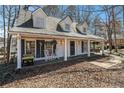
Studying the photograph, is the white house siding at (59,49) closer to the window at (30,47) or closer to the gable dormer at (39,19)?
the gable dormer at (39,19)

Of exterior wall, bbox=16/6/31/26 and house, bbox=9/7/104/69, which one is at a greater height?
exterior wall, bbox=16/6/31/26

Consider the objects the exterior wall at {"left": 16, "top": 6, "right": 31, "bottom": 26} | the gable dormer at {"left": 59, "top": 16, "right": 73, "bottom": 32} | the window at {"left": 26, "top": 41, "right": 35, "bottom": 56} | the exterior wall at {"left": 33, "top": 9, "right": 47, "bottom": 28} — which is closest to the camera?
the exterior wall at {"left": 16, "top": 6, "right": 31, "bottom": 26}

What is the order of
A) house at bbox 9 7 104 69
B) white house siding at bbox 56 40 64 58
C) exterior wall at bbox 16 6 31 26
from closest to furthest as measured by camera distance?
house at bbox 9 7 104 69, exterior wall at bbox 16 6 31 26, white house siding at bbox 56 40 64 58

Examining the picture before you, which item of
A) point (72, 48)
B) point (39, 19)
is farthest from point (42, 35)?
point (72, 48)

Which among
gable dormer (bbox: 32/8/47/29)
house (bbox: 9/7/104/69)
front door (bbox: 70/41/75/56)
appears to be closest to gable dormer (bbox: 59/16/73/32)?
house (bbox: 9/7/104/69)

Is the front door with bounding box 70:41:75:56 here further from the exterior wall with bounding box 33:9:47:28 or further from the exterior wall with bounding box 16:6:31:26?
the exterior wall with bounding box 16:6:31:26

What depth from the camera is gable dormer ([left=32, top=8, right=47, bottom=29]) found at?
18.8 metres

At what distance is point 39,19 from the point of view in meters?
19.3

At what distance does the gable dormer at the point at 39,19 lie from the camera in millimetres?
18783

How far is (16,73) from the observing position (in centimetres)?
1292

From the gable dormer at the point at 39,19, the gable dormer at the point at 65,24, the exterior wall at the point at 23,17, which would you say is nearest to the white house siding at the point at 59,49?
the gable dormer at the point at 65,24
